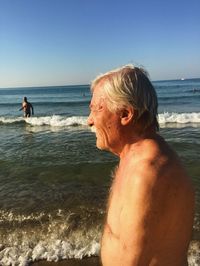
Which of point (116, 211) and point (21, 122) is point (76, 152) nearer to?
point (116, 211)

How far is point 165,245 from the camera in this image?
1556 millimetres

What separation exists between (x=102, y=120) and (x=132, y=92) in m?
0.25

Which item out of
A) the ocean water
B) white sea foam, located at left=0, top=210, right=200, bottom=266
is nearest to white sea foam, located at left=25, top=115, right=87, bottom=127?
the ocean water

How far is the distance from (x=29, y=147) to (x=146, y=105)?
12802 mm

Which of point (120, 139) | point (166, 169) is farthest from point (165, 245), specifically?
point (120, 139)

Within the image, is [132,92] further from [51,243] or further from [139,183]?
[51,243]

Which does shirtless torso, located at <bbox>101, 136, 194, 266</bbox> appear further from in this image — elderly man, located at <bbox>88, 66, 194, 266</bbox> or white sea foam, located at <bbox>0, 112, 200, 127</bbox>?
white sea foam, located at <bbox>0, 112, 200, 127</bbox>

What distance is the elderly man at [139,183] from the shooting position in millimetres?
1461

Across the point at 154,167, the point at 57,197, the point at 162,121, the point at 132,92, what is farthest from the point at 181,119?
the point at 154,167

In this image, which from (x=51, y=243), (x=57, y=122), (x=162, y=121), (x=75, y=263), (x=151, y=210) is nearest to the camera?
(x=151, y=210)

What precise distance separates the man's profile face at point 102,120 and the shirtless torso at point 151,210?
0.17 meters

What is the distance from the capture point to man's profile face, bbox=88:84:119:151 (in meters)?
1.76

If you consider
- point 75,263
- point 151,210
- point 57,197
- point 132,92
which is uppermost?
point 132,92

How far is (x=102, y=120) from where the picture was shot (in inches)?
71.1
